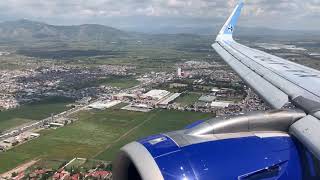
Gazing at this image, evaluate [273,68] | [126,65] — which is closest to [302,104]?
[273,68]

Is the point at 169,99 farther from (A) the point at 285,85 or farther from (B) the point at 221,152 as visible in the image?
(B) the point at 221,152

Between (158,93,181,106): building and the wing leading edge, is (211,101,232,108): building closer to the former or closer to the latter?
(158,93,181,106): building

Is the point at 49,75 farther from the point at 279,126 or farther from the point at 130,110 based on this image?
the point at 279,126

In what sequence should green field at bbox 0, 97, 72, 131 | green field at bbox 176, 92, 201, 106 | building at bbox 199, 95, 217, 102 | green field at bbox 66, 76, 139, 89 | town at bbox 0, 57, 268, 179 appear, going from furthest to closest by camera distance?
1. green field at bbox 66, 76, 139, 89
2. building at bbox 199, 95, 217, 102
3. green field at bbox 176, 92, 201, 106
4. green field at bbox 0, 97, 72, 131
5. town at bbox 0, 57, 268, 179

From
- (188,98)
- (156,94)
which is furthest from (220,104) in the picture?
(156,94)

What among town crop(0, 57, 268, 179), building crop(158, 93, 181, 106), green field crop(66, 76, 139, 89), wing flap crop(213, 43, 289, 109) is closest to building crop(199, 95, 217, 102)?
town crop(0, 57, 268, 179)
